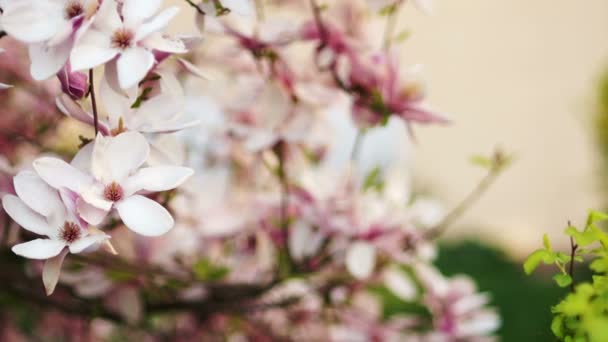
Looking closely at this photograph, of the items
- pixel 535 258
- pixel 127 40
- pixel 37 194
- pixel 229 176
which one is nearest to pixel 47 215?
pixel 37 194

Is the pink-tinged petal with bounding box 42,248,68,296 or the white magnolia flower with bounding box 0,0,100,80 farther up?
the white magnolia flower with bounding box 0,0,100,80

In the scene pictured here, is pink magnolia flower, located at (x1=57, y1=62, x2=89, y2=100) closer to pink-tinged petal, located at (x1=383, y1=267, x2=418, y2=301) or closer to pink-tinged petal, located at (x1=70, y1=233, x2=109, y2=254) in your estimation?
pink-tinged petal, located at (x1=70, y1=233, x2=109, y2=254)

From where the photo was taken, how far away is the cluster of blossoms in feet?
1.35

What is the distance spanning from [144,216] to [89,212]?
0.03 metres

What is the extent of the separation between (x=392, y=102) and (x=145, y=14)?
1.06 feet

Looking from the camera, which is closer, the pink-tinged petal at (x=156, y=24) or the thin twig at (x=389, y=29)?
the pink-tinged petal at (x=156, y=24)

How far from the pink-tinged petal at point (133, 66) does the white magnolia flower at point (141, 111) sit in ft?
0.10

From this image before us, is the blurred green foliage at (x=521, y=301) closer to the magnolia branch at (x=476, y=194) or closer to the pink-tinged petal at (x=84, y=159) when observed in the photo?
the magnolia branch at (x=476, y=194)

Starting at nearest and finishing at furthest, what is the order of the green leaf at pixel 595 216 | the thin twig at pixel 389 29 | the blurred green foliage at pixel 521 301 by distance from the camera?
1. the green leaf at pixel 595 216
2. the thin twig at pixel 389 29
3. the blurred green foliage at pixel 521 301

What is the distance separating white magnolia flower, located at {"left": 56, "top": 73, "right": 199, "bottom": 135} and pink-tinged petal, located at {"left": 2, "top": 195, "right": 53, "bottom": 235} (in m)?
0.07

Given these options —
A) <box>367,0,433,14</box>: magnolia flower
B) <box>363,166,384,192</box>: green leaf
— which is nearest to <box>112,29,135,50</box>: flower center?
<box>367,0,433,14</box>: magnolia flower

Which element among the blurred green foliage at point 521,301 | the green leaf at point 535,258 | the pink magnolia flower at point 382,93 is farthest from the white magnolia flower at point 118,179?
the blurred green foliage at point 521,301

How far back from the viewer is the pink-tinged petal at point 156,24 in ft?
1.35

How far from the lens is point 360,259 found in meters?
0.75
